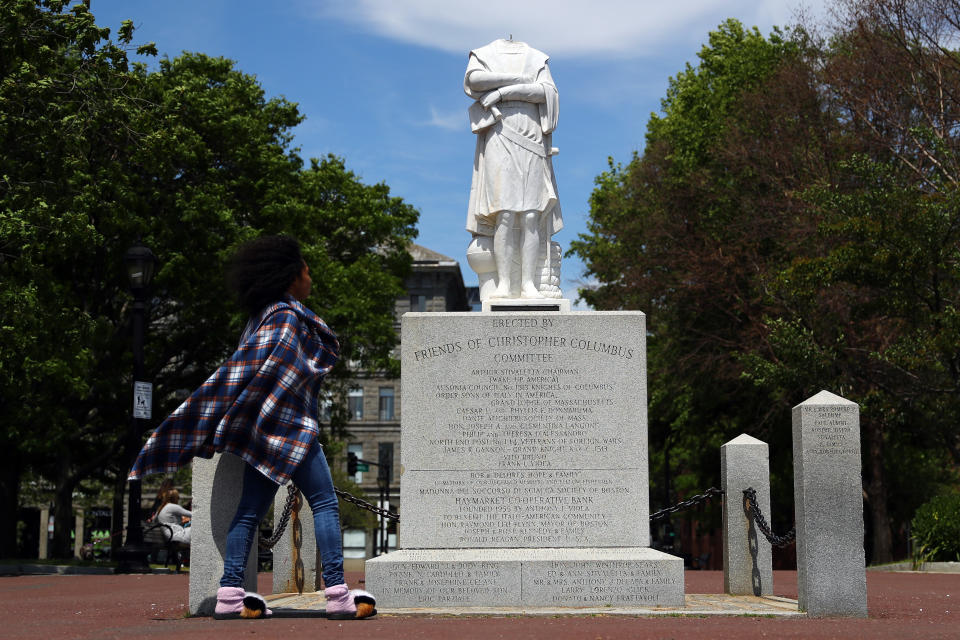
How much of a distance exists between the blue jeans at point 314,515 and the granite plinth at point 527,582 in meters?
2.09

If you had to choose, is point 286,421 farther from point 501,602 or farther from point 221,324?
point 221,324

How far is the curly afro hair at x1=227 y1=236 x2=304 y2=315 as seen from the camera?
26.1ft

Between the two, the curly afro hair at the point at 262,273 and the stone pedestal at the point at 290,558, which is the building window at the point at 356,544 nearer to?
the stone pedestal at the point at 290,558

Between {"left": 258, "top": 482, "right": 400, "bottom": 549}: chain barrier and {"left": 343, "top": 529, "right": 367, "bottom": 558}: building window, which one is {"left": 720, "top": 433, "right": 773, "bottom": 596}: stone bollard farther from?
{"left": 343, "top": 529, "right": 367, "bottom": 558}: building window

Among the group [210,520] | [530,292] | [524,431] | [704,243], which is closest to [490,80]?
[530,292]

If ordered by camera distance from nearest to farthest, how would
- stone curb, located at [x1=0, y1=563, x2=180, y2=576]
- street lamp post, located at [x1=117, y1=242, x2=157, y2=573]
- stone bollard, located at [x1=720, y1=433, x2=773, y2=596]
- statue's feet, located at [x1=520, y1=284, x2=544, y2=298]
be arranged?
statue's feet, located at [x1=520, y1=284, x2=544, y2=298]
stone bollard, located at [x1=720, y1=433, x2=773, y2=596]
street lamp post, located at [x1=117, y1=242, x2=157, y2=573]
stone curb, located at [x1=0, y1=563, x2=180, y2=576]

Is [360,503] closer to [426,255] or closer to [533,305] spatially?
[533,305]

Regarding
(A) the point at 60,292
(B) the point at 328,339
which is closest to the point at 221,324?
(A) the point at 60,292

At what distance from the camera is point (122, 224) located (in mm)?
26312

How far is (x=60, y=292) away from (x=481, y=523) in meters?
18.2

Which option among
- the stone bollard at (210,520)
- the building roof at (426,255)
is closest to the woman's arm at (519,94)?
the stone bollard at (210,520)

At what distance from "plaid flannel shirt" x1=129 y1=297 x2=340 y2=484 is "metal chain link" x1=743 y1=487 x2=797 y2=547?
5.11m

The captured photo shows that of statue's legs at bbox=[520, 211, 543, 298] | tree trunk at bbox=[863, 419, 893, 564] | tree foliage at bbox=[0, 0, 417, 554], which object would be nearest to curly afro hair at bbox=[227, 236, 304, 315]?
statue's legs at bbox=[520, 211, 543, 298]

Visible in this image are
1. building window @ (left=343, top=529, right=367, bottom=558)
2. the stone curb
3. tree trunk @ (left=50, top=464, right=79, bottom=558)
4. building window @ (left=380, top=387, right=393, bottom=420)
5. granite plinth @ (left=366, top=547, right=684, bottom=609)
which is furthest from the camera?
building window @ (left=380, top=387, right=393, bottom=420)
